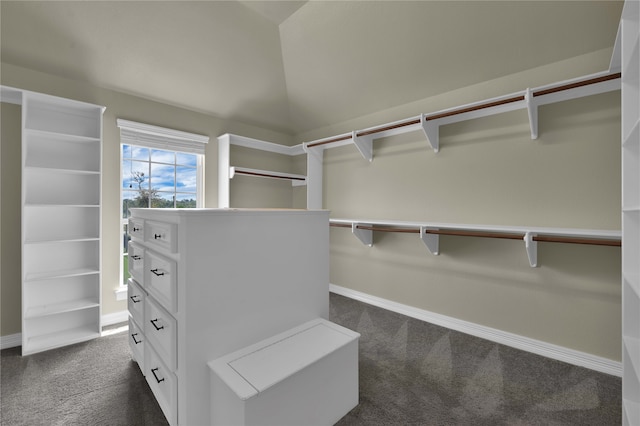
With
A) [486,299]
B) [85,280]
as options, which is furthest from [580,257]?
[85,280]

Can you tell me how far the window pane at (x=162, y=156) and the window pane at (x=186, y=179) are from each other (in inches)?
4.9

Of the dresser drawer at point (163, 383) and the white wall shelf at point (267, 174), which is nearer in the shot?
the dresser drawer at point (163, 383)

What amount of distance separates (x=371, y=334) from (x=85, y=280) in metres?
2.74

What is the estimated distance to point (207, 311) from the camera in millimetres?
1363

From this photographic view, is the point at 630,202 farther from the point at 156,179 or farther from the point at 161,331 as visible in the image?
the point at 156,179

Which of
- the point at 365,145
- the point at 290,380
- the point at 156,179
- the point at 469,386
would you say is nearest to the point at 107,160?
the point at 156,179

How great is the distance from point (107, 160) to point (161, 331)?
2227 millimetres

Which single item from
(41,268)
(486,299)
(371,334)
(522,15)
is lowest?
(371,334)

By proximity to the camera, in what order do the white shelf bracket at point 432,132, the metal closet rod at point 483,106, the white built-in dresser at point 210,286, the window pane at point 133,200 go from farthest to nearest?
the window pane at point 133,200, the white shelf bracket at point 432,132, the metal closet rod at point 483,106, the white built-in dresser at point 210,286

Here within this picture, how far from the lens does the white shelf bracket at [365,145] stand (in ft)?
11.0

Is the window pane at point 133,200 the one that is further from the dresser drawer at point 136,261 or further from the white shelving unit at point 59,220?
the dresser drawer at point 136,261

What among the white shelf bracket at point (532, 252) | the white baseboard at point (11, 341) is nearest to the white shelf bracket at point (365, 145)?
the white shelf bracket at point (532, 252)

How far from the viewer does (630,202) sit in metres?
1.24

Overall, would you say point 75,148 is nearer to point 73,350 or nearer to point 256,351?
point 73,350
